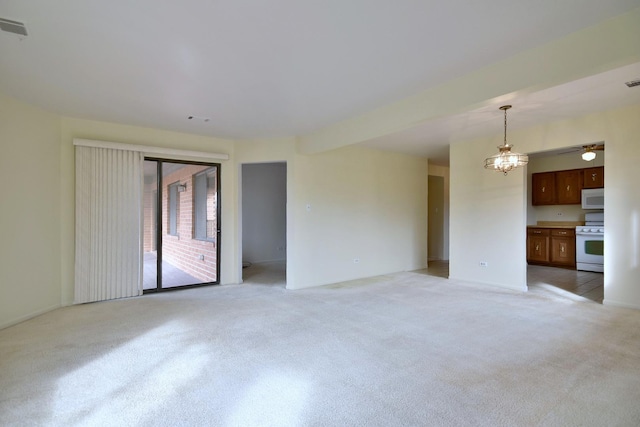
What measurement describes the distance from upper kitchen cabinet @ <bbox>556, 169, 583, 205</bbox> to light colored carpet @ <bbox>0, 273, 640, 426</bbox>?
3984 millimetres

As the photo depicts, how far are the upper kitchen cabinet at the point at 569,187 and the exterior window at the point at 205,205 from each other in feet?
24.4

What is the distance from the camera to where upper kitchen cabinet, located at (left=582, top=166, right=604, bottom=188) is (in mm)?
6648

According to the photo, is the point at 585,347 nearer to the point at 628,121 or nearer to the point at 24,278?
the point at 628,121

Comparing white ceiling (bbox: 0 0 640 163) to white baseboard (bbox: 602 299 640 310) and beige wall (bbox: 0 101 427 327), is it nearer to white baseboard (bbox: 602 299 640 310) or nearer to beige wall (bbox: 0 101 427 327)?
beige wall (bbox: 0 101 427 327)

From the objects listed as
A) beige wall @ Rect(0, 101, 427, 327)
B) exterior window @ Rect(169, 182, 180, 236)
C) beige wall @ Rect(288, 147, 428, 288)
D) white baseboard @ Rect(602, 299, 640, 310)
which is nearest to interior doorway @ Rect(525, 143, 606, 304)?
white baseboard @ Rect(602, 299, 640, 310)

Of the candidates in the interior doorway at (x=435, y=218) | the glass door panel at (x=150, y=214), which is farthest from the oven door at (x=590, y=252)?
the glass door panel at (x=150, y=214)

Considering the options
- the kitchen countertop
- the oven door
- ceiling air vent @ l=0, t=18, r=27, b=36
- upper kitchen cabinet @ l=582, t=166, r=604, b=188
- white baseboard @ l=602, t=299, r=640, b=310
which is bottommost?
white baseboard @ l=602, t=299, r=640, b=310

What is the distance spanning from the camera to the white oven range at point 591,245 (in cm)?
633

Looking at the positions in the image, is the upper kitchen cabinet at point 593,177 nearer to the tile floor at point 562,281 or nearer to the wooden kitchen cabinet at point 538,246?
the wooden kitchen cabinet at point 538,246

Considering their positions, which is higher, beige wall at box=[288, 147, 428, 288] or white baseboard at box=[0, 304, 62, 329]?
beige wall at box=[288, 147, 428, 288]

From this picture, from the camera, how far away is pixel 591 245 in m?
6.46

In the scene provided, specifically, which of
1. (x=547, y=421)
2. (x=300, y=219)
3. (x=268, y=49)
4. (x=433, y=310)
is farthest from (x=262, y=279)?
(x=547, y=421)

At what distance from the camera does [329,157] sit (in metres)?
5.58

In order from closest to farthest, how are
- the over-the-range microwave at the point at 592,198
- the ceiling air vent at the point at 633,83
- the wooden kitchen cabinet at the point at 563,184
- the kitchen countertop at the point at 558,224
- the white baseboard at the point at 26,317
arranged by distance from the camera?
1. the ceiling air vent at the point at 633,83
2. the white baseboard at the point at 26,317
3. the over-the-range microwave at the point at 592,198
4. the wooden kitchen cabinet at the point at 563,184
5. the kitchen countertop at the point at 558,224
